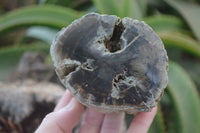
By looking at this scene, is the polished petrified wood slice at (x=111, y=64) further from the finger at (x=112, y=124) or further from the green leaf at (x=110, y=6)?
the green leaf at (x=110, y=6)

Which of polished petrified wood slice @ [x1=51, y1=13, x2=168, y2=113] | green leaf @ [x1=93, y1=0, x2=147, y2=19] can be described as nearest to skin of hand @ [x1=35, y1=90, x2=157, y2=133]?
polished petrified wood slice @ [x1=51, y1=13, x2=168, y2=113]

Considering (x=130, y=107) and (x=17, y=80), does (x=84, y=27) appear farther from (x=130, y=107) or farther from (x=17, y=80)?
(x=17, y=80)

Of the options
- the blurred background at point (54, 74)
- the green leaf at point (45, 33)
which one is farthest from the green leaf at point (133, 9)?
the green leaf at point (45, 33)

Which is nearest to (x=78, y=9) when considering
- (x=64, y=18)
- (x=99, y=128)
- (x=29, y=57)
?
(x=64, y=18)

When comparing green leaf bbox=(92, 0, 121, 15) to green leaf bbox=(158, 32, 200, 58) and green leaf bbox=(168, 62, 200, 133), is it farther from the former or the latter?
green leaf bbox=(168, 62, 200, 133)

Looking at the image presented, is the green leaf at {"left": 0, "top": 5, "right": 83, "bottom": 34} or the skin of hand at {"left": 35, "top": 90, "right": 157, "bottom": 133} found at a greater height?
the green leaf at {"left": 0, "top": 5, "right": 83, "bottom": 34}

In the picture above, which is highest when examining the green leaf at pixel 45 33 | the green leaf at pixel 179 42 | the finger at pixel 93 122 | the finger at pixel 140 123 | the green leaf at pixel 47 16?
the green leaf at pixel 47 16

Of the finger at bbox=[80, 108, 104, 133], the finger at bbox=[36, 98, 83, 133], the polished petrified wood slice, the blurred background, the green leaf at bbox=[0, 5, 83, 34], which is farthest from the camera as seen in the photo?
the green leaf at bbox=[0, 5, 83, 34]
